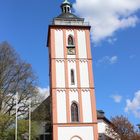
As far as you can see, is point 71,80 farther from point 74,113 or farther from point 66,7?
point 66,7

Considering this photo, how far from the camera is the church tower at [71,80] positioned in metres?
36.1

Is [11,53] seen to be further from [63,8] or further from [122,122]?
[122,122]

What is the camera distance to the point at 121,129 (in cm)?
4803

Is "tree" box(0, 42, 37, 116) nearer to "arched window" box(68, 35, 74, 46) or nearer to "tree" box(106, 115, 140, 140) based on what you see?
"arched window" box(68, 35, 74, 46)

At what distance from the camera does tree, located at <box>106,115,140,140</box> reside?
154 ft

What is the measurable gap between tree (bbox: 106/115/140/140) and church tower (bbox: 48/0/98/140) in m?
11.6

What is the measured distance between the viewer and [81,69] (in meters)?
38.6

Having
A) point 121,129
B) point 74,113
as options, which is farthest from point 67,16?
point 121,129

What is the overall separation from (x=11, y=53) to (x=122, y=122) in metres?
19.3

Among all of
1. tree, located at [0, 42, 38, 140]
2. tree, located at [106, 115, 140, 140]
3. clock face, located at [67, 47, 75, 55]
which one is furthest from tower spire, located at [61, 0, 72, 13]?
tree, located at [106, 115, 140, 140]

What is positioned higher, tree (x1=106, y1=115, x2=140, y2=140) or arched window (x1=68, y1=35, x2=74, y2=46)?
arched window (x1=68, y1=35, x2=74, y2=46)

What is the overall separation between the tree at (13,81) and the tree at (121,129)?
16098 millimetres

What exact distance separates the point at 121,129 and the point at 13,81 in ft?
61.9

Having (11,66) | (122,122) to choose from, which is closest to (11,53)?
(11,66)
